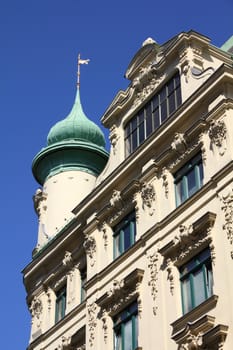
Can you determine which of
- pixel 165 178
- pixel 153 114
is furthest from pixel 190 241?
pixel 153 114

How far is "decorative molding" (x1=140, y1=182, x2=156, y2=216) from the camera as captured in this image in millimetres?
28375

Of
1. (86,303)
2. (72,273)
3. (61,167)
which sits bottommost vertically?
(86,303)

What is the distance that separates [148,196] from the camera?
94.0 feet

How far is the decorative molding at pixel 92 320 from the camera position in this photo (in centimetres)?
2872

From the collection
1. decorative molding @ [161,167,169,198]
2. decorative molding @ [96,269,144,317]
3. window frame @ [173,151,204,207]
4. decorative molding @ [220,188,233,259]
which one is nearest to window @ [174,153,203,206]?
window frame @ [173,151,204,207]

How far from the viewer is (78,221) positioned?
3325 centimetres

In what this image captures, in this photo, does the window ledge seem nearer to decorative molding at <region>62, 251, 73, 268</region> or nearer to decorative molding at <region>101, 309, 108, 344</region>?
decorative molding at <region>101, 309, 108, 344</region>

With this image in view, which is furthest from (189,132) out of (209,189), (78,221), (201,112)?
(78,221)

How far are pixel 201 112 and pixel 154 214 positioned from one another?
395 cm

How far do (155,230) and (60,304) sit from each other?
26.8 ft

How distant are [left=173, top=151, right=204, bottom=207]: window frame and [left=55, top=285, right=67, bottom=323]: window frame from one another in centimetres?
864

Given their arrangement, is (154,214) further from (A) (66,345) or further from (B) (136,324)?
(A) (66,345)

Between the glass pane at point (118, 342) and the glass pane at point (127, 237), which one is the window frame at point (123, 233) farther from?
the glass pane at point (118, 342)

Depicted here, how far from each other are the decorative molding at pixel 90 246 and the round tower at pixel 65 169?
6.09 metres
